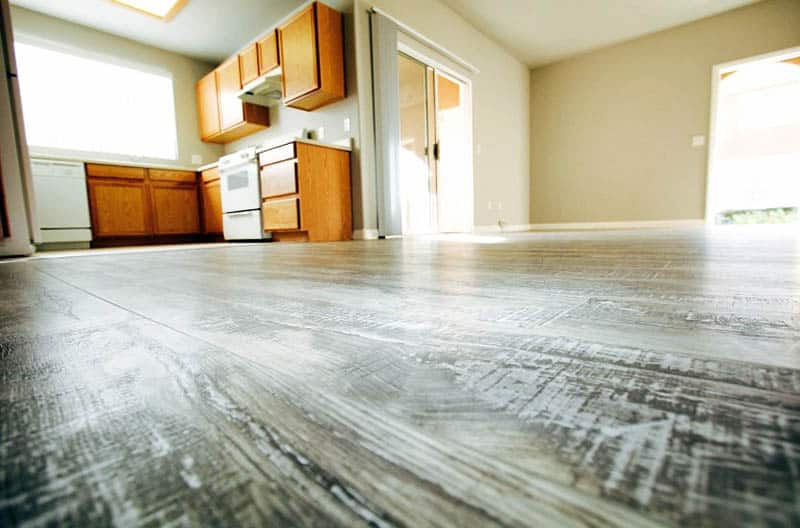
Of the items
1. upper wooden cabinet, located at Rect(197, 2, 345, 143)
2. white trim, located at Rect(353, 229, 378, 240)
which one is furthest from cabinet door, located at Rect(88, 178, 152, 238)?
white trim, located at Rect(353, 229, 378, 240)

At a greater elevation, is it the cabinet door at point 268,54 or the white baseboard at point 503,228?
the cabinet door at point 268,54

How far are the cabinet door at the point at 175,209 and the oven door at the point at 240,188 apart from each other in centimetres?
95

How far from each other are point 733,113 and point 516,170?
14.0 ft

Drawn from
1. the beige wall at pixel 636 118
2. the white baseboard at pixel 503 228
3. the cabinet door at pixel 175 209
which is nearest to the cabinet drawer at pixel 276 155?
the cabinet door at pixel 175 209

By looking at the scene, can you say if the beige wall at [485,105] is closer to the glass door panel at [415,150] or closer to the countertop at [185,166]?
the countertop at [185,166]

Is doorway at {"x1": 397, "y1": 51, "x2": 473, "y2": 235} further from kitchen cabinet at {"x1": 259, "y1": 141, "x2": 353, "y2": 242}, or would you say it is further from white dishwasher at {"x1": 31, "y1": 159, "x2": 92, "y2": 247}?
white dishwasher at {"x1": 31, "y1": 159, "x2": 92, "y2": 247}

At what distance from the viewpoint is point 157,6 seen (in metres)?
3.72

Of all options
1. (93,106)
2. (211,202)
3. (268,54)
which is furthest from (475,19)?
(93,106)

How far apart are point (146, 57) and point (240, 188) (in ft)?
7.62

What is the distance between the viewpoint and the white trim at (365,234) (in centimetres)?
347

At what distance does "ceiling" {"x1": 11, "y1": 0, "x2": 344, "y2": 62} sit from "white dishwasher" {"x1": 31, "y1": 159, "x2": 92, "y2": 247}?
1.53 m

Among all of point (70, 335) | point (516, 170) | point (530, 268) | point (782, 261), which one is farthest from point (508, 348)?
point (516, 170)

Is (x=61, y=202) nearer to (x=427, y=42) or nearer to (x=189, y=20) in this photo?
(x=189, y=20)

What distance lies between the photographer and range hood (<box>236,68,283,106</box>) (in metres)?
3.81
